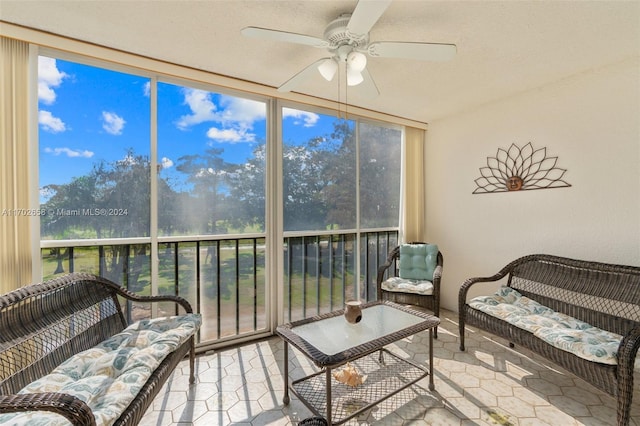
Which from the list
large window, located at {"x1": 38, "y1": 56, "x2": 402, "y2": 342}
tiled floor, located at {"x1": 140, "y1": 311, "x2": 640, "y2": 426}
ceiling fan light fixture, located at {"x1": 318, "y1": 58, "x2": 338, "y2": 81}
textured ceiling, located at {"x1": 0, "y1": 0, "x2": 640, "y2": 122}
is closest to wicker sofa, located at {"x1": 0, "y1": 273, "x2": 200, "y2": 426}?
tiled floor, located at {"x1": 140, "y1": 311, "x2": 640, "y2": 426}

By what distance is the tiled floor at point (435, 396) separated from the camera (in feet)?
6.01

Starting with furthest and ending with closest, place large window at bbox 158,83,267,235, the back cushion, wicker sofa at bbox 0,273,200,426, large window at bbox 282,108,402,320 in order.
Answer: the back cushion, large window at bbox 282,108,402,320, large window at bbox 158,83,267,235, wicker sofa at bbox 0,273,200,426

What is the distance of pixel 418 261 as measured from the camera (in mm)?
3510

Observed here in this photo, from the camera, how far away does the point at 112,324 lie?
2078 millimetres

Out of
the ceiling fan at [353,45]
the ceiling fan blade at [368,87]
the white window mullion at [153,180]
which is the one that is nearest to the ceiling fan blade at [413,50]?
the ceiling fan at [353,45]

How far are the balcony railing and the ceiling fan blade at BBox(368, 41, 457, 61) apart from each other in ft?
6.60

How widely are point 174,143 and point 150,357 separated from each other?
1.73 meters

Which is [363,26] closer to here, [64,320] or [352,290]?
[64,320]

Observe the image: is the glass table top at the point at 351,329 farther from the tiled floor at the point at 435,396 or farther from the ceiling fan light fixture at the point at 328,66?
the ceiling fan light fixture at the point at 328,66

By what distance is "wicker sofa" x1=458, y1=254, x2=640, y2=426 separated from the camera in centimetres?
165

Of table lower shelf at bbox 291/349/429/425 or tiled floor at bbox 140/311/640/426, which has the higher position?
table lower shelf at bbox 291/349/429/425

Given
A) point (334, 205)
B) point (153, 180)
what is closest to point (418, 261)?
point (334, 205)

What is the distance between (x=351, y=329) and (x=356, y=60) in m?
1.74

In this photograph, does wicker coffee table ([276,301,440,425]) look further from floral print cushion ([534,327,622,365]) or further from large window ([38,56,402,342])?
large window ([38,56,402,342])
